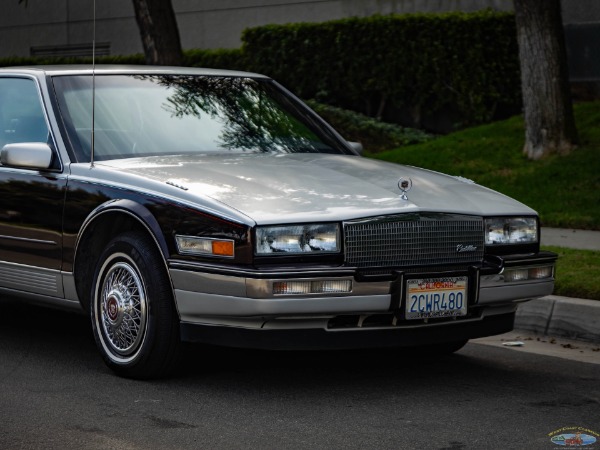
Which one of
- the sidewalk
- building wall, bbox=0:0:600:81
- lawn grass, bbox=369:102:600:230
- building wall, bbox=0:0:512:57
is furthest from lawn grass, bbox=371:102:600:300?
building wall, bbox=0:0:512:57

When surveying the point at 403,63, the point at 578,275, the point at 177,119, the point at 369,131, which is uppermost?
the point at 403,63

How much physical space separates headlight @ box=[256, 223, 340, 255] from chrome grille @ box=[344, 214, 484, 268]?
0.07 metres

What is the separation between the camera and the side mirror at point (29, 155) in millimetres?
6531

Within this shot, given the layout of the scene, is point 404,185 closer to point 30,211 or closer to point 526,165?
point 30,211

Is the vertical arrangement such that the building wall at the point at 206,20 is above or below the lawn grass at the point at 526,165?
above

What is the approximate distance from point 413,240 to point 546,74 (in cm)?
824

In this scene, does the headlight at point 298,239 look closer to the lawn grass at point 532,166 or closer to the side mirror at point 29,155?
the side mirror at point 29,155

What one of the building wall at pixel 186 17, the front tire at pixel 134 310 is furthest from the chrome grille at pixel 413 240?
the building wall at pixel 186 17

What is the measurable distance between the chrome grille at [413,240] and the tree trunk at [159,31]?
30.1ft

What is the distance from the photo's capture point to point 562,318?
25.4 feet

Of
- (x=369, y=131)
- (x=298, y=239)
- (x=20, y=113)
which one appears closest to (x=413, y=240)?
(x=298, y=239)

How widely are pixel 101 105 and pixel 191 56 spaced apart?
14494 mm

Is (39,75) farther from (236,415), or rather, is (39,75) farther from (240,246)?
(236,415)

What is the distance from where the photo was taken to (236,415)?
532 centimetres
